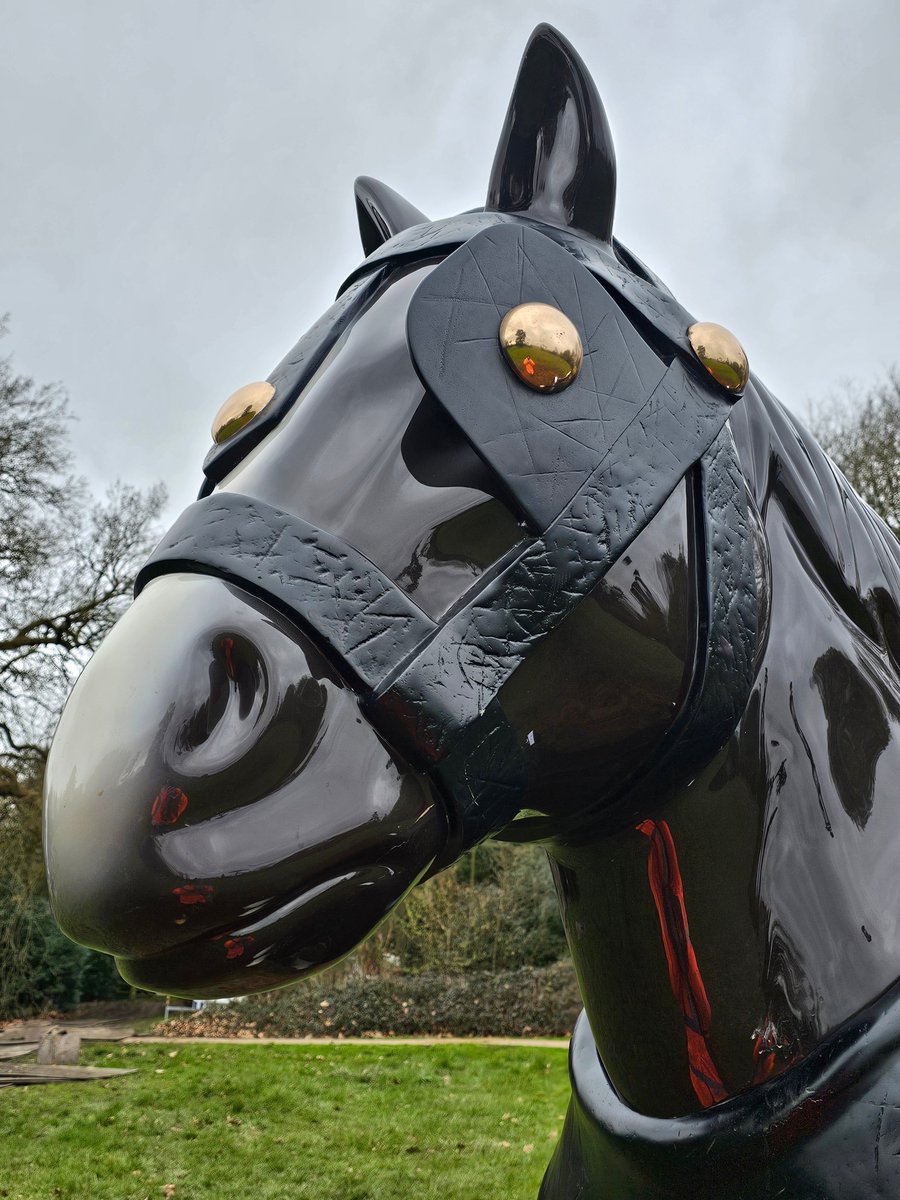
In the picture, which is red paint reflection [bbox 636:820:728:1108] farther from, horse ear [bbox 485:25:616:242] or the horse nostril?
horse ear [bbox 485:25:616:242]

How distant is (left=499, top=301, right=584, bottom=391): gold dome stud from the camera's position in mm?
812

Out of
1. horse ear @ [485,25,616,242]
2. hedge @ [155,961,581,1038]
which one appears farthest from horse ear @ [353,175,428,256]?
hedge @ [155,961,581,1038]

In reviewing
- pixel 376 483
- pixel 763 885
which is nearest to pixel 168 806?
pixel 376 483

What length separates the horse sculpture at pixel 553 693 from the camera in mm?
685

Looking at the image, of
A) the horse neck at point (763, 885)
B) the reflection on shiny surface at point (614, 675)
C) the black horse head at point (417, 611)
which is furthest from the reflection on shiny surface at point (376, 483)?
the horse neck at point (763, 885)

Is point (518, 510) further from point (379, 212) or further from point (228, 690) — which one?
point (379, 212)

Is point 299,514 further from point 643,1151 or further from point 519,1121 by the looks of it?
point 519,1121

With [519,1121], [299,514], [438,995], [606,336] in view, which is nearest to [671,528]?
[606,336]

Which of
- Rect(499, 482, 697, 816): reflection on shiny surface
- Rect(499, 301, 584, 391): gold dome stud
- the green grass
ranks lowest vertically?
the green grass

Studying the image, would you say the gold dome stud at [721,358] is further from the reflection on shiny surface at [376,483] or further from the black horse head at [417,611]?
the reflection on shiny surface at [376,483]

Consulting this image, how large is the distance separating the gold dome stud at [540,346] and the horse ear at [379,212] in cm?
49

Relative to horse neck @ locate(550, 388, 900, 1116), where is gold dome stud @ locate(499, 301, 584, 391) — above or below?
above

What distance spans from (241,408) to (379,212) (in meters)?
0.48

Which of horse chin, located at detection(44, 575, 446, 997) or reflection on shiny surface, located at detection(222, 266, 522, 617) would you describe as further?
reflection on shiny surface, located at detection(222, 266, 522, 617)
